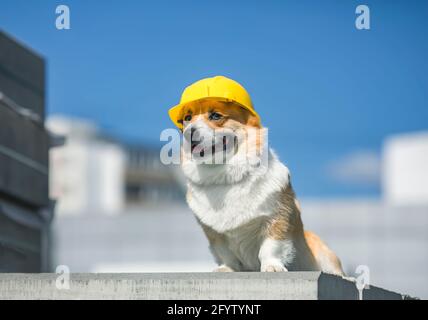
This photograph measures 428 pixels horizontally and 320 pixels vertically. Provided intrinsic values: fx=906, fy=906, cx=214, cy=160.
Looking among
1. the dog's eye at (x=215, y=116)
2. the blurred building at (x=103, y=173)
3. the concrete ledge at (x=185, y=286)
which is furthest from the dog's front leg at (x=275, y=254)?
the blurred building at (x=103, y=173)

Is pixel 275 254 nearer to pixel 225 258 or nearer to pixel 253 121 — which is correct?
pixel 225 258

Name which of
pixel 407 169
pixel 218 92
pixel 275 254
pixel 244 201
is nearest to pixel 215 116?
pixel 218 92

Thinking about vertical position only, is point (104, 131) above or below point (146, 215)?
above

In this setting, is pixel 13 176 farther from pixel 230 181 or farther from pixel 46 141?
pixel 230 181

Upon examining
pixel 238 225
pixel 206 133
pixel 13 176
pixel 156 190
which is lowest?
pixel 238 225

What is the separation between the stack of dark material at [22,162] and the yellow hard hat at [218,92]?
148 inches

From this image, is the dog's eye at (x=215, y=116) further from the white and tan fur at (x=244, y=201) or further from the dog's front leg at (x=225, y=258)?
the dog's front leg at (x=225, y=258)

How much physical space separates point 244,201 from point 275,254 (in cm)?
43

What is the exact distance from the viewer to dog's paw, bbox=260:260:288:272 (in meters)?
6.23

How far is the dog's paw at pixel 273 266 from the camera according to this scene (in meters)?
6.23

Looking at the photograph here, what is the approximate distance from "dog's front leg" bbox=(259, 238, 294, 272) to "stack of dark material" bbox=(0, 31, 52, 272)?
13.8ft
